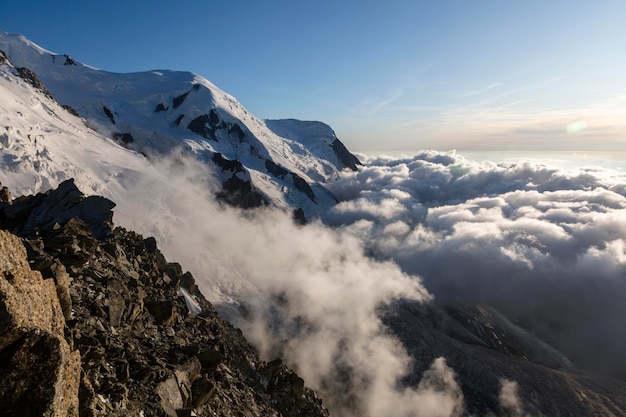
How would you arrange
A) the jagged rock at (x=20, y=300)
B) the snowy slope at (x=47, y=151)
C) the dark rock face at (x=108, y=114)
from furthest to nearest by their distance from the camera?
the dark rock face at (x=108, y=114) → the snowy slope at (x=47, y=151) → the jagged rock at (x=20, y=300)

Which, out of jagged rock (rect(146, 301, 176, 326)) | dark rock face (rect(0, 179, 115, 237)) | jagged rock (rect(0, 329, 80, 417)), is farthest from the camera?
dark rock face (rect(0, 179, 115, 237))

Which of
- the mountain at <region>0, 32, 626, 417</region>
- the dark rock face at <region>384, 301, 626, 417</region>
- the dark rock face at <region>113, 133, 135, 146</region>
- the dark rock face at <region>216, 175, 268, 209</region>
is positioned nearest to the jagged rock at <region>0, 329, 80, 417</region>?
the mountain at <region>0, 32, 626, 417</region>

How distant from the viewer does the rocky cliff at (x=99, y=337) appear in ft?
30.6

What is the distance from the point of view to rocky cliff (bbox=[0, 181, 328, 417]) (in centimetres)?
932

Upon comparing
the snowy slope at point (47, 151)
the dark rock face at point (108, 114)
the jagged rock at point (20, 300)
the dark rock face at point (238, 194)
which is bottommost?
the dark rock face at point (238, 194)

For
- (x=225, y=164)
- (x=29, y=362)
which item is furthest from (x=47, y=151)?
(x=225, y=164)

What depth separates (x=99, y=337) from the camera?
17.3m

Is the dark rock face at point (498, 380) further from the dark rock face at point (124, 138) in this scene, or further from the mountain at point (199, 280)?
the dark rock face at point (124, 138)

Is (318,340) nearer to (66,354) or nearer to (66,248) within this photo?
(66,248)

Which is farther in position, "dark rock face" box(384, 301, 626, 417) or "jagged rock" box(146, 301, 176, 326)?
"dark rock face" box(384, 301, 626, 417)

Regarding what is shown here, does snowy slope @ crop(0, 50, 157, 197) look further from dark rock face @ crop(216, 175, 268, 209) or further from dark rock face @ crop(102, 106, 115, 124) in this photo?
dark rock face @ crop(102, 106, 115, 124)

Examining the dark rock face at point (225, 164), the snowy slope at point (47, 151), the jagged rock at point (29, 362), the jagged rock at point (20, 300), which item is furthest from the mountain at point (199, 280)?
the jagged rock at point (20, 300)

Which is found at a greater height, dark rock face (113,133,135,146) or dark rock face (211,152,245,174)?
dark rock face (113,133,135,146)

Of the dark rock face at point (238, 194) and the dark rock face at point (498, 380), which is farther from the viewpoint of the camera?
the dark rock face at point (238, 194)
